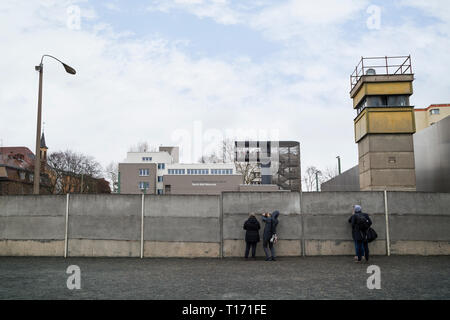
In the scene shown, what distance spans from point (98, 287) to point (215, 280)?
2.52 m

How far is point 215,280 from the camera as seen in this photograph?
8.90 meters

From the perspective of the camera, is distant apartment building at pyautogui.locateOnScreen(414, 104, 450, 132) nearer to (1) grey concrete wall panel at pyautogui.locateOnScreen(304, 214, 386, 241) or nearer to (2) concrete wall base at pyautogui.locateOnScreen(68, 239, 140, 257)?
(1) grey concrete wall panel at pyautogui.locateOnScreen(304, 214, 386, 241)

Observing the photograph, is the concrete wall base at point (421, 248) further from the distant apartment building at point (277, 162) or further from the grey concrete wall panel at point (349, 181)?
the distant apartment building at point (277, 162)

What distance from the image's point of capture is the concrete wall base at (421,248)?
542 inches

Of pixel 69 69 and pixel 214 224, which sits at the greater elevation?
pixel 69 69

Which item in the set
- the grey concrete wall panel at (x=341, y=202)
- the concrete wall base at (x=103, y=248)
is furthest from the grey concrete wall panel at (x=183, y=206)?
the grey concrete wall panel at (x=341, y=202)

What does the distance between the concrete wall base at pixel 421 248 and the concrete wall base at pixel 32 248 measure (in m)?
12.1

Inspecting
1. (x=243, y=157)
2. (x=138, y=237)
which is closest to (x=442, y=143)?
(x=138, y=237)

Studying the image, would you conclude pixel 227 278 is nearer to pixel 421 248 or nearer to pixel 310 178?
pixel 421 248

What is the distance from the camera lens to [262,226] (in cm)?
1405

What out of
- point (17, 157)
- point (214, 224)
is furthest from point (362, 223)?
point (17, 157)

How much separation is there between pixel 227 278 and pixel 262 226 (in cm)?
503

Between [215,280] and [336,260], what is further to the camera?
[336,260]
